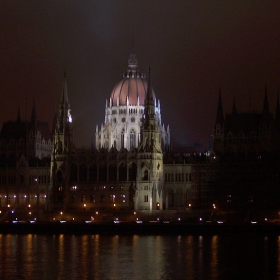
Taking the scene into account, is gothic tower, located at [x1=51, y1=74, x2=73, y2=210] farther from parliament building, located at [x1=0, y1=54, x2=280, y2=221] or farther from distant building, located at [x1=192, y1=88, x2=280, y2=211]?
distant building, located at [x1=192, y1=88, x2=280, y2=211]

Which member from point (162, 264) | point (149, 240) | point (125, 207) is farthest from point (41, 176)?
point (162, 264)

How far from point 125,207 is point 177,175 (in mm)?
11327

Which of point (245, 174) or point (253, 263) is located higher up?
point (245, 174)

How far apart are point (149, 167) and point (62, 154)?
17666mm

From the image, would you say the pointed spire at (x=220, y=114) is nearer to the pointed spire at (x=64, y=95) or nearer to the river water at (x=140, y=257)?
the pointed spire at (x=64, y=95)

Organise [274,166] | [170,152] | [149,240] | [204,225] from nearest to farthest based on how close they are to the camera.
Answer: [149,240], [204,225], [274,166], [170,152]

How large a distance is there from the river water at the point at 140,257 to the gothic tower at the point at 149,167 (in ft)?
85.3

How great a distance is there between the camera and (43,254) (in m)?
118

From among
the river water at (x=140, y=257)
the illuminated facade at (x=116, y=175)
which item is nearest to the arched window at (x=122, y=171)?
the illuminated facade at (x=116, y=175)

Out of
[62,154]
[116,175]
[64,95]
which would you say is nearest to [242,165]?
[116,175]

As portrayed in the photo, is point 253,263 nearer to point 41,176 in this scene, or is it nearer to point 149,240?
point 149,240

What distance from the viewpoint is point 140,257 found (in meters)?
114

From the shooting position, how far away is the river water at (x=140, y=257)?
3979 inches

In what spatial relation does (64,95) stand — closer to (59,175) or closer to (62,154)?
(62,154)
